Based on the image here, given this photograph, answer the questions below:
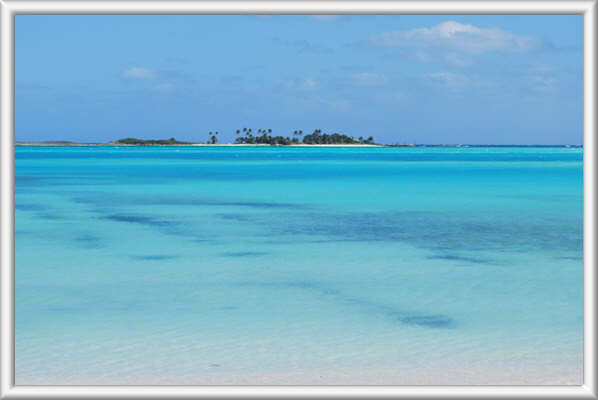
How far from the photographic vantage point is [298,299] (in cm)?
816

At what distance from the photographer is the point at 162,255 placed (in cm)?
1139

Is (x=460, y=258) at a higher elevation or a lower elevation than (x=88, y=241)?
higher

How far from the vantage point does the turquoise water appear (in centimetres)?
567

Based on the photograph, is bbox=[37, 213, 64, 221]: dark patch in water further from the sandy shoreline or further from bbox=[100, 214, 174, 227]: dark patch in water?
the sandy shoreline

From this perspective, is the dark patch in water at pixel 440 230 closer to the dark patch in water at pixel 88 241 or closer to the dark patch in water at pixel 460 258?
the dark patch in water at pixel 460 258

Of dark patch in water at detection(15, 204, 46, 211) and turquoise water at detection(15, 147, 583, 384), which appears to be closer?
turquoise water at detection(15, 147, 583, 384)

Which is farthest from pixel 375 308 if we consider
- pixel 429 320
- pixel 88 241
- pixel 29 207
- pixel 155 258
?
pixel 29 207

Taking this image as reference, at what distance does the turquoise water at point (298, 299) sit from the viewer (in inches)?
223

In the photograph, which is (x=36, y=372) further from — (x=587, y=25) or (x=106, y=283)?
(x=587, y=25)

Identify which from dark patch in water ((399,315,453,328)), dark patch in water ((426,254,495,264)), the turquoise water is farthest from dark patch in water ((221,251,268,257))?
dark patch in water ((399,315,453,328))

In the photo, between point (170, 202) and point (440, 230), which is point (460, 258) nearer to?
point (440, 230)

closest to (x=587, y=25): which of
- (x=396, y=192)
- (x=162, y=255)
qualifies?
(x=162, y=255)

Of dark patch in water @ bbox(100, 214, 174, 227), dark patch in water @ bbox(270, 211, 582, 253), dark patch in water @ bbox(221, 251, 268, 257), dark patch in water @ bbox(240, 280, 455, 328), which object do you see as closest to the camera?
dark patch in water @ bbox(240, 280, 455, 328)

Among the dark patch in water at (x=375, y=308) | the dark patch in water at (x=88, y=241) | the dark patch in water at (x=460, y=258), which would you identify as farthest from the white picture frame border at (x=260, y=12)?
the dark patch in water at (x=88, y=241)
